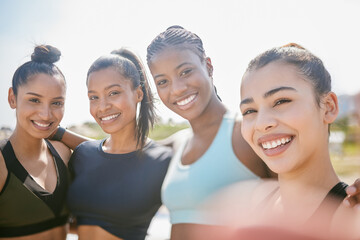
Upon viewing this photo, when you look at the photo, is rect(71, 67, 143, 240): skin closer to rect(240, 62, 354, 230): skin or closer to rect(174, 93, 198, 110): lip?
rect(174, 93, 198, 110): lip

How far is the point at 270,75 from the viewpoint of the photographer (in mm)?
1007

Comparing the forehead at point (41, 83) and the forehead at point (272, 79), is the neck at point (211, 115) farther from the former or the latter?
the forehead at point (41, 83)

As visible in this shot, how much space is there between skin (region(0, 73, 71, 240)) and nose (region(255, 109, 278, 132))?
3.79ft

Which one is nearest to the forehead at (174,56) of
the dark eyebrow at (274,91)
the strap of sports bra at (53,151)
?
the dark eyebrow at (274,91)

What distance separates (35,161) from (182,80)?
940mm

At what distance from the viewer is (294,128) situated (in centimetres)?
95

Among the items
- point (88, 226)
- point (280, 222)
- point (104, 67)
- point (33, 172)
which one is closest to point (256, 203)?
point (280, 222)

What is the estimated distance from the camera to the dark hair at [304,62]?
3.20 feet

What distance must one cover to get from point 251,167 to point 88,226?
895 millimetres

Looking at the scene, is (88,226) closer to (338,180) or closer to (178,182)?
(178,182)

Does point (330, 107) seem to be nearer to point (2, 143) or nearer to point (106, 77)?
point (106, 77)

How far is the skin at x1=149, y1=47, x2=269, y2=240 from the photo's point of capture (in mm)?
1449

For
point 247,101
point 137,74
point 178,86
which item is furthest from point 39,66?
point 247,101

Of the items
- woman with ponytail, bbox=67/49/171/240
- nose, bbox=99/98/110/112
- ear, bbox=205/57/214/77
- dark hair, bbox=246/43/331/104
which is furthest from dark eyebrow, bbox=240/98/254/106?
nose, bbox=99/98/110/112
